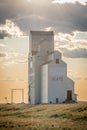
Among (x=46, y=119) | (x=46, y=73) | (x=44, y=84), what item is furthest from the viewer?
(x=44, y=84)

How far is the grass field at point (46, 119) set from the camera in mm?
12641

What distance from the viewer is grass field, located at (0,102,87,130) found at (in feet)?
41.5

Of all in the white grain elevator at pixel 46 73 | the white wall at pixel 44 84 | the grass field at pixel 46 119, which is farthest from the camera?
the white wall at pixel 44 84

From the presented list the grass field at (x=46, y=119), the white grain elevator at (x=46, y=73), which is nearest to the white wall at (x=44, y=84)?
the white grain elevator at (x=46, y=73)

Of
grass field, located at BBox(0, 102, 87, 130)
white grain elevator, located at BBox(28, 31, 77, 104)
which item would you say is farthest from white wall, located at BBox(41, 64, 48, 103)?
grass field, located at BBox(0, 102, 87, 130)

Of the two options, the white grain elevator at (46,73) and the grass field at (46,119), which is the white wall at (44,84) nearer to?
the white grain elevator at (46,73)

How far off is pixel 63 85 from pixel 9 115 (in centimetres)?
395

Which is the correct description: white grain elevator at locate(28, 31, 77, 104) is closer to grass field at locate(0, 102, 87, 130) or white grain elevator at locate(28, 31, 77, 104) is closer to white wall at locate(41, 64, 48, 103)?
white wall at locate(41, 64, 48, 103)

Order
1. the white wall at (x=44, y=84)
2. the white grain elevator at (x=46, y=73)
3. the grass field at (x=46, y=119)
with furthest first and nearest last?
the white wall at (x=44, y=84) < the white grain elevator at (x=46, y=73) < the grass field at (x=46, y=119)

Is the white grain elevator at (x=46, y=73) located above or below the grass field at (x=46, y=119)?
above

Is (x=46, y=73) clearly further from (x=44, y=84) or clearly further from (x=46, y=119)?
(x=46, y=119)

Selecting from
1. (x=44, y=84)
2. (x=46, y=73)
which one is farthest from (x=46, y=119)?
(x=44, y=84)

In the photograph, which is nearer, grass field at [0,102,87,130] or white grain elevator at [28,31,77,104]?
grass field at [0,102,87,130]

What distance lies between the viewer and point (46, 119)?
45.4 feet
